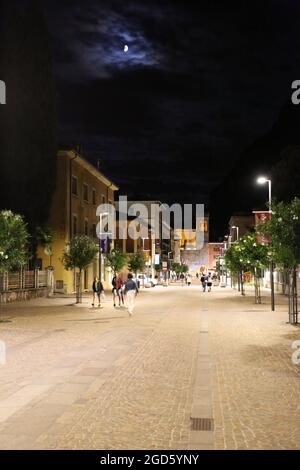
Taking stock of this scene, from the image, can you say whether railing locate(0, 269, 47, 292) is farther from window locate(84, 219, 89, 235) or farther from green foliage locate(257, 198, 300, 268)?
green foliage locate(257, 198, 300, 268)

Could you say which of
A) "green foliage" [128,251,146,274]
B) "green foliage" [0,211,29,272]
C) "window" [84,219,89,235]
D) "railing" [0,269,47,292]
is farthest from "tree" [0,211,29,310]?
"green foliage" [128,251,146,274]

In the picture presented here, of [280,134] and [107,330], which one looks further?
[280,134]

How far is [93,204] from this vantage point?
187 ft

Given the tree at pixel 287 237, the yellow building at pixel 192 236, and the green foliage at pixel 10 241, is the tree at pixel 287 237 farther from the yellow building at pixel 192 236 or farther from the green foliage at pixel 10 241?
the yellow building at pixel 192 236

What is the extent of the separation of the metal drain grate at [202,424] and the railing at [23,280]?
2635 cm

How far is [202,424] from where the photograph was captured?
7.20 meters

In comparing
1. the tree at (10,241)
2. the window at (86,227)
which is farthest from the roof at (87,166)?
the tree at (10,241)

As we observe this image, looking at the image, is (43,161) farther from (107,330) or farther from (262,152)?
(262,152)

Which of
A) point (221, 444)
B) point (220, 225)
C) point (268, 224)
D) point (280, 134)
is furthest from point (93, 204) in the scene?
point (220, 225)

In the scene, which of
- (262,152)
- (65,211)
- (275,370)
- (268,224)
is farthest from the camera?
(262,152)

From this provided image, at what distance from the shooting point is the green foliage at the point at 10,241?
22250 millimetres

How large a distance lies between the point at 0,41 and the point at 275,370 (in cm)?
3572

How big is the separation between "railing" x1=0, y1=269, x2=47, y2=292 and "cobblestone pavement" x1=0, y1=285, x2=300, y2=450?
16.8 m

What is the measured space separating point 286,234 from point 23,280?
2255 centimetres
